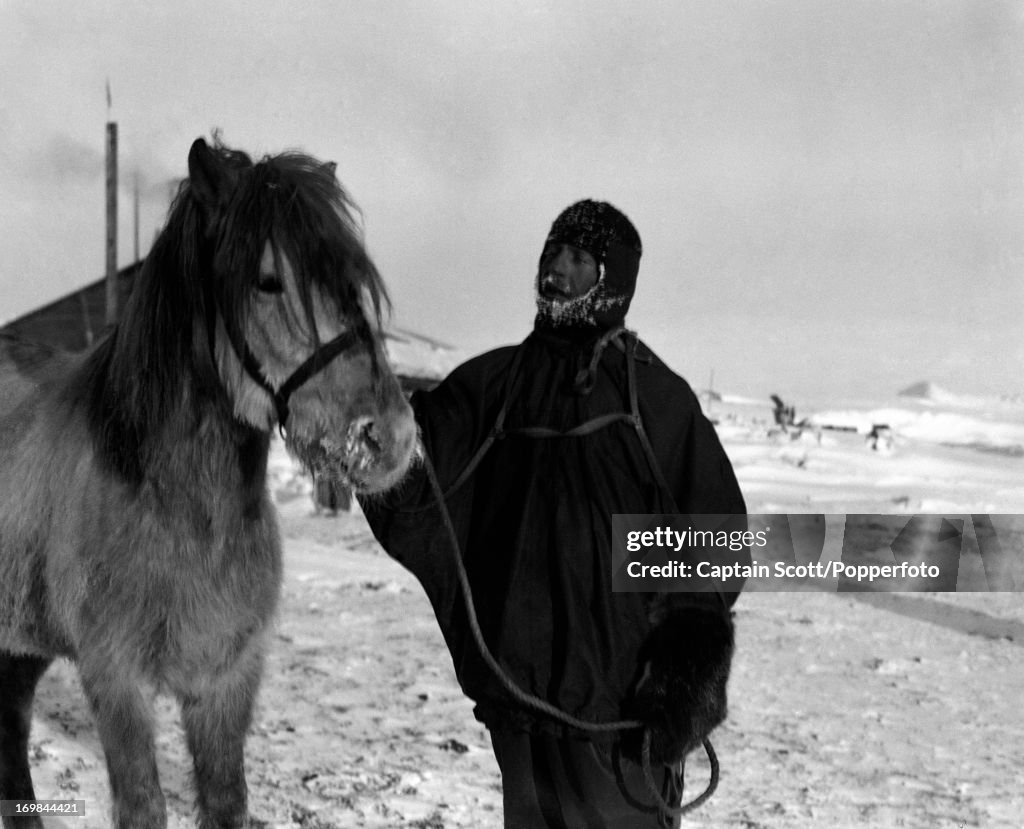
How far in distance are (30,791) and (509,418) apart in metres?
2.56

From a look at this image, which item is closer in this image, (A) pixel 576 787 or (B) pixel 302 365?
(B) pixel 302 365

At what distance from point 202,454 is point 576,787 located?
1.18 meters

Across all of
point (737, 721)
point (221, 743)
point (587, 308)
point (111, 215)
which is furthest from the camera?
point (111, 215)

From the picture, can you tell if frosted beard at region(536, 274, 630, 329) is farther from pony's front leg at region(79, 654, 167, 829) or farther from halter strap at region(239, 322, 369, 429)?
pony's front leg at region(79, 654, 167, 829)

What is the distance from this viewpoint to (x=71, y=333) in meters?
25.5

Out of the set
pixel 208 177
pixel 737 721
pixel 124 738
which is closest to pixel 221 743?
pixel 124 738

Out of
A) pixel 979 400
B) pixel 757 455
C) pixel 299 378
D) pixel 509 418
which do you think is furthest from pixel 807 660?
pixel 979 400

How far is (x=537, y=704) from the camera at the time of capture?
2199 millimetres

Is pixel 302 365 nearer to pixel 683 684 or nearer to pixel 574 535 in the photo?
pixel 574 535

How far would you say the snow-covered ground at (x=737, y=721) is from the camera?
13.0 feet

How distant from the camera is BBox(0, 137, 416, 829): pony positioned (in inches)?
82.0

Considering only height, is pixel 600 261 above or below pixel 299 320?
above

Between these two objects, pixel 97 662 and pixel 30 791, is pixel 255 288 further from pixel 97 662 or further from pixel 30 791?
pixel 30 791

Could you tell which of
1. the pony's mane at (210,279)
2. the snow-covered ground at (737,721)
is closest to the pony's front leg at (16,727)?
the snow-covered ground at (737,721)
